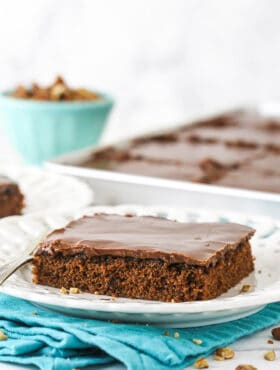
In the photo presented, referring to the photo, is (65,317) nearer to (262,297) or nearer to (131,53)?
(262,297)

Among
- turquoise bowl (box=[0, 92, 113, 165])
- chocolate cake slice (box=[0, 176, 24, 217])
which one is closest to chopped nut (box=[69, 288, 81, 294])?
chocolate cake slice (box=[0, 176, 24, 217])

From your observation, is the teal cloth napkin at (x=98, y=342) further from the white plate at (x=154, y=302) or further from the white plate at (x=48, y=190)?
the white plate at (x=48, y=190)

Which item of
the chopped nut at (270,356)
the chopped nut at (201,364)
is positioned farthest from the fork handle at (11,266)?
the chopped nut at (270,356)

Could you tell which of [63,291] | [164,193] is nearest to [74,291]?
[63,291]

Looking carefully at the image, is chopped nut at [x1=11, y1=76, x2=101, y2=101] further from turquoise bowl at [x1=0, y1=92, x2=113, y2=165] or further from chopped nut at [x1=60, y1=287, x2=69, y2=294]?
chopped nut at [x1=60, y1=287, x2=69, y2=294]

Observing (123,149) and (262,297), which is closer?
(262,297)

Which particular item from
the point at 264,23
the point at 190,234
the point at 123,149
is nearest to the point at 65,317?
the point at 190,234

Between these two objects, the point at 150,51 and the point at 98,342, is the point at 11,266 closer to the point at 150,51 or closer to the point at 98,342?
the point at 98,342
